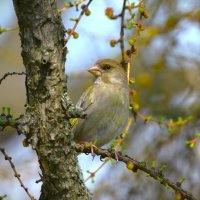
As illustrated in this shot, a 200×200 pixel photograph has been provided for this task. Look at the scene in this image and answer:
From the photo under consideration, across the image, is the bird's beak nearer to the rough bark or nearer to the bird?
the bird

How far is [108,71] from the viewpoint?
18.9 feet

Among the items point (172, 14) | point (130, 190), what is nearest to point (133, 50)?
point (130, 190)

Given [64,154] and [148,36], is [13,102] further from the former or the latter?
[64,154]

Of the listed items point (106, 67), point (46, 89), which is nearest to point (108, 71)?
point (106, 67)

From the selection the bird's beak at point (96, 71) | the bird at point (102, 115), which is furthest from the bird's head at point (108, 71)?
the bird at point (102, 115)

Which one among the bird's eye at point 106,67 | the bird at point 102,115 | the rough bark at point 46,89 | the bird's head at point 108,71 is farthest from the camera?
the bird's eye at point 106,67

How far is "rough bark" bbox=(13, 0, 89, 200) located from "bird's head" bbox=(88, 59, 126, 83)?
222 centimetres

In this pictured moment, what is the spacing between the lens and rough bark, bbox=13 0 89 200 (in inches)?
128

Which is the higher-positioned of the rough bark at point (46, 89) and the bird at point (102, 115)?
the bird at point (102, 115)

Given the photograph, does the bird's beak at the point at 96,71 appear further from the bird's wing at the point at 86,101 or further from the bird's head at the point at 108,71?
the bird's wing at the point at 86,101

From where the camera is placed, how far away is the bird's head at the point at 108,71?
18.5 feet

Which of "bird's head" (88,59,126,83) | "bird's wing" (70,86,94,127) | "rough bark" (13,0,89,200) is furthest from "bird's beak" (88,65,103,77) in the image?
"rough bark" (13,0,89,200)

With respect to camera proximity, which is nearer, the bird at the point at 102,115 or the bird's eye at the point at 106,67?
the bird at the point at 102,115

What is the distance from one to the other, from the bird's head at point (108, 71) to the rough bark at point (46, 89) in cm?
222
